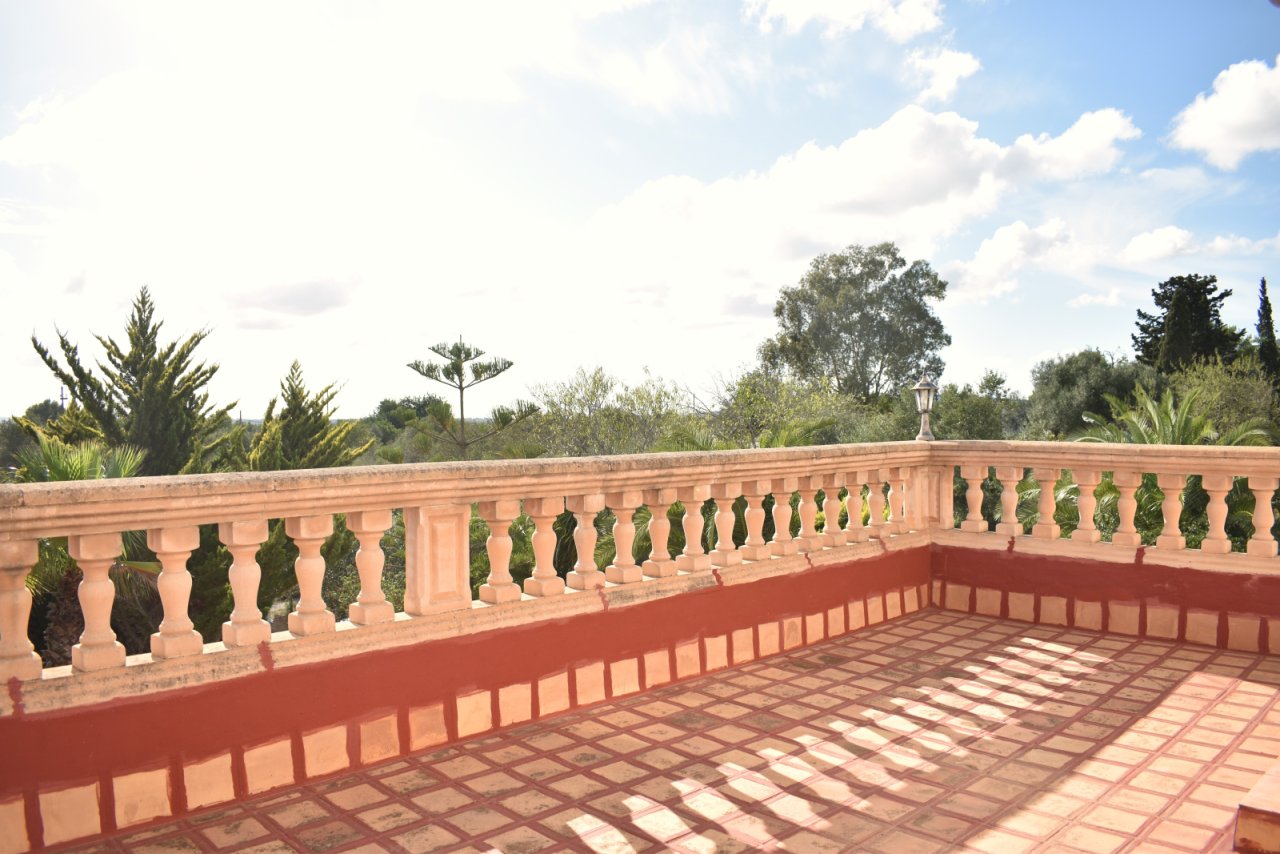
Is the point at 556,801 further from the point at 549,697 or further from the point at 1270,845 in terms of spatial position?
the point at 1270,845

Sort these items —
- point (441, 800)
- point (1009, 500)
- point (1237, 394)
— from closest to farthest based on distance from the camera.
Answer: point (441, 800)
point (1009, 500)
point (1237, 394)

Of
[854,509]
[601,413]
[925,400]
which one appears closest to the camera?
[854,509]

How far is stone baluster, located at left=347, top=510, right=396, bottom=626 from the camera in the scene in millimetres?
3340

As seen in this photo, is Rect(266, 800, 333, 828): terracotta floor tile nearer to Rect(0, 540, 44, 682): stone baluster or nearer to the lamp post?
Rect(0, 540, 44, 682): stone baluster

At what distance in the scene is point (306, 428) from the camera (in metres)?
27.0

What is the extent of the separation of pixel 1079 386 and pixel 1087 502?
31664 mm

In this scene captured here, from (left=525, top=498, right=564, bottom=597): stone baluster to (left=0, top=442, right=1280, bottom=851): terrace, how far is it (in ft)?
0.05

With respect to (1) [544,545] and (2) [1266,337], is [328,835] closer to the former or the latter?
(1) [544,545]

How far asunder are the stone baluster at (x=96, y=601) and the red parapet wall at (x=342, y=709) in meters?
0.14

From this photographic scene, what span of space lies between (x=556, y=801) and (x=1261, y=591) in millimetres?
3998

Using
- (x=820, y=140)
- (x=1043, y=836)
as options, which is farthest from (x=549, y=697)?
(x=820, y=140)

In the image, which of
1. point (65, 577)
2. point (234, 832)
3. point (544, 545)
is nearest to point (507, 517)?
point (544, 545)

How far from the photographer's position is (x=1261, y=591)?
4.89 metres

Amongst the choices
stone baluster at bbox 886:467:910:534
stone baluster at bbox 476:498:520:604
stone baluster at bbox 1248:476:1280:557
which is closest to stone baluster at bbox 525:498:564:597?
stone baluster at bbox 476:498:520:604
